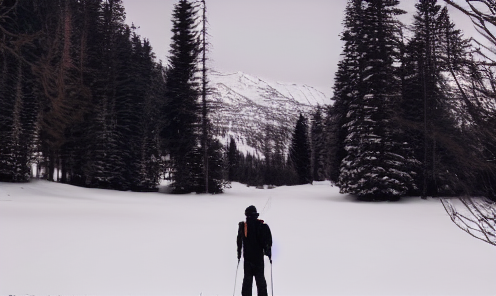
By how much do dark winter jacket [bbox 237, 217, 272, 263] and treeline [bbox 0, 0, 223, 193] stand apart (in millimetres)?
23001

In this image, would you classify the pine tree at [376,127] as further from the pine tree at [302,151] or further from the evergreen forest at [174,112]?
the pine tree at [302,151]

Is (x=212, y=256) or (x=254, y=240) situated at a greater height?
(x=254, y=240)

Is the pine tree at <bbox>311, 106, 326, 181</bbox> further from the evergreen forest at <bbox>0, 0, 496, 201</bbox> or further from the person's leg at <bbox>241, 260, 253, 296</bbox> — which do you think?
the person's leg at <bbox>241, 260, 253, 296</bbox>

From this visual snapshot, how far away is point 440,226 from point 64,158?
30.2 m

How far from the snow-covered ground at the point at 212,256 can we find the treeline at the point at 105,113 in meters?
14.3

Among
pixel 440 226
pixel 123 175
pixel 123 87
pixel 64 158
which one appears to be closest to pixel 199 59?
pixel 123 87

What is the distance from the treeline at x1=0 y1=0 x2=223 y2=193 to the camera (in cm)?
2586

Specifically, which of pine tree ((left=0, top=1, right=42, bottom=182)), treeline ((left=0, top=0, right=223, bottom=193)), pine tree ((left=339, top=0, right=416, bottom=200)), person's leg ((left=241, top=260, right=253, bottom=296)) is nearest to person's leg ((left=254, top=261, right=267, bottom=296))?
person's leg ((left=241, top=260, right=253, bottom=296))

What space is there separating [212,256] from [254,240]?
127 inches

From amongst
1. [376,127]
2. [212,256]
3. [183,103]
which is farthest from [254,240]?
[183,103]

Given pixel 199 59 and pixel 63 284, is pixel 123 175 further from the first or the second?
pixel 63 284

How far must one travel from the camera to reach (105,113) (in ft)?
97.2

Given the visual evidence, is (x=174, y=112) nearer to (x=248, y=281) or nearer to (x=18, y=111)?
(x=18, y=111)

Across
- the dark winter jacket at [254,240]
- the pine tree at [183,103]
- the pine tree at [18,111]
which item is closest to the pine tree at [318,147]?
the pine tree at [183,103]
